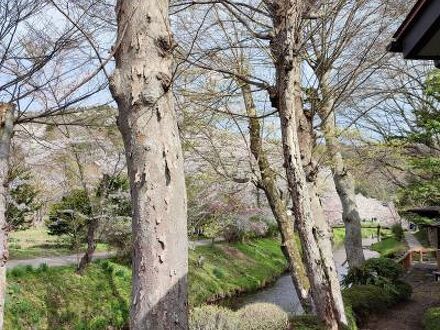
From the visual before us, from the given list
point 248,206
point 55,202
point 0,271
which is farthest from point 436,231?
point 55,202

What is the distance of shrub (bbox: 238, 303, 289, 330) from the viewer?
6.79 metres

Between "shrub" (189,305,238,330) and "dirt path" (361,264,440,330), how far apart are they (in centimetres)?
344

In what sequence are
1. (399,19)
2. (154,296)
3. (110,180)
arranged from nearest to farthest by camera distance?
(154,296) < (399,19) < (110,180)

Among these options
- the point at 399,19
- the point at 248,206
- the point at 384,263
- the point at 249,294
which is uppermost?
the point at 399,19

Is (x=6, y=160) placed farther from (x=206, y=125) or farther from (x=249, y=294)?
(x=249, y=294)

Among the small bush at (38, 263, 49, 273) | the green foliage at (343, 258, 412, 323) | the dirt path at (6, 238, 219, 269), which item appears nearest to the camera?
the green foliage at (343, 258, 412, 323)

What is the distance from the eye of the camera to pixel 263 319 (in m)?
6.96

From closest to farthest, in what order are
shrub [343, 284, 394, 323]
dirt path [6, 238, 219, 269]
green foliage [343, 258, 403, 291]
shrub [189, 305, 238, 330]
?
1. shrub [189, 305, 238, 330]
2. shrub [343, 284, 394, 323]
3. green foliage [343, 258, 403, 291]
4. dirt path [6, 238, 219, 269]

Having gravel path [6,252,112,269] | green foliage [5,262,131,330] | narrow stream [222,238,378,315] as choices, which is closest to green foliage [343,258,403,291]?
narrow stream [222,238,378,315]

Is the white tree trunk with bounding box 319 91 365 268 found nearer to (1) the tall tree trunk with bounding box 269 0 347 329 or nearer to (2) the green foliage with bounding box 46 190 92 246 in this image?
(1) the tall tree trunk with bounding box 269 0 347 329

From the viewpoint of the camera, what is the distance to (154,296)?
252 centimetres

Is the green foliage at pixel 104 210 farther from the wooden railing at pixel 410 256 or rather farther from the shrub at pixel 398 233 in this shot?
the shrub at pixel 398 233

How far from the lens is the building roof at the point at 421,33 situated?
131 inches

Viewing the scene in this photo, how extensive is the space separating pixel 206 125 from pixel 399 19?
4.06 meters
